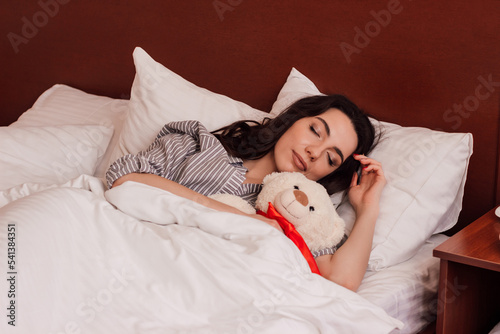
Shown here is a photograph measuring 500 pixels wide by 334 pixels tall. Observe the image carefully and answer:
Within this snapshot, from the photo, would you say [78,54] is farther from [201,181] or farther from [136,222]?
[136,222]

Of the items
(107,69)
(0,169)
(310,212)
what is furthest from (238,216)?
(107,69)

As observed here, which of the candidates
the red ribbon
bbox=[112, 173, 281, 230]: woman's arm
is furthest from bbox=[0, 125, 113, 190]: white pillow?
the red ribbon

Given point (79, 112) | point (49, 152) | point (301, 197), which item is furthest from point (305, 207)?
point (79, 112)

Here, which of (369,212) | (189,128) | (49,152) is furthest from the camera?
(49,152)

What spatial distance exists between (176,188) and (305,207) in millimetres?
349

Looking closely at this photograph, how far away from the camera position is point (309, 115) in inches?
63.1

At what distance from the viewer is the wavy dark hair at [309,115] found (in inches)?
61.9

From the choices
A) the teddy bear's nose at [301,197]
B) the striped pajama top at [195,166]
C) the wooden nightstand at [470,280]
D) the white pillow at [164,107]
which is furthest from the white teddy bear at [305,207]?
the white pillow at [164,107]

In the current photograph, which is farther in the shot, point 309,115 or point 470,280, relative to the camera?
point 309,115

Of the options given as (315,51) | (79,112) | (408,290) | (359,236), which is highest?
(315,51)

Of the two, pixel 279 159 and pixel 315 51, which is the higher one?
pixel 315 51

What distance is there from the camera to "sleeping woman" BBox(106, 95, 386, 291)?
1.46 m

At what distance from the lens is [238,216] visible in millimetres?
1224

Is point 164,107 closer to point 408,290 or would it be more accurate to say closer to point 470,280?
point 408,290
